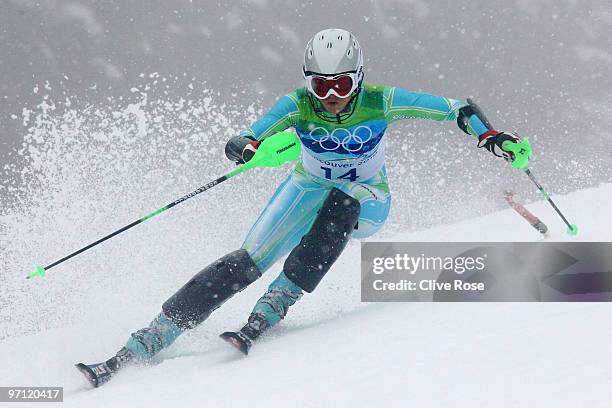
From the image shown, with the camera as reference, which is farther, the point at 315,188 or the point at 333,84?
the point at 315,188

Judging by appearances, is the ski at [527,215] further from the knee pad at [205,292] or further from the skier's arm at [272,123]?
the knee pad at [205,292]

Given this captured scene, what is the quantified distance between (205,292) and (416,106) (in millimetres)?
1470

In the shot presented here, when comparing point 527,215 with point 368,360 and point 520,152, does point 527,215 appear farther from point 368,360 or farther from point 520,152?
point 368,360

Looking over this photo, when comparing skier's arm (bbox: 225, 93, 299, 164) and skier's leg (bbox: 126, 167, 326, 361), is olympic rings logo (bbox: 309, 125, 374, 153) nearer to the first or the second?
skier's arm (bbox: 225, 93, 299, 164)

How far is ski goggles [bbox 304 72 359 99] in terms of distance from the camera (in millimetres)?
3693

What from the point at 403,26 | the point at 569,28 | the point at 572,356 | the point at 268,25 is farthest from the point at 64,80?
the point at 572,356

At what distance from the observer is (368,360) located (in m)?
2.59

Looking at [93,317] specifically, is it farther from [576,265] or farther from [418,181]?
[418,181]

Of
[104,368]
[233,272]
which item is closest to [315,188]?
[233,272]

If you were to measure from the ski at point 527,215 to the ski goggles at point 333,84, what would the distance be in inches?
72.1

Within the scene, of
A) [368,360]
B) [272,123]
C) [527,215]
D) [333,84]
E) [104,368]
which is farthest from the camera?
[527,215]

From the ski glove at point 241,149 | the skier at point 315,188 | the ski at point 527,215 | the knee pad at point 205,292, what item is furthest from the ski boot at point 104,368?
the ski at point 527,215

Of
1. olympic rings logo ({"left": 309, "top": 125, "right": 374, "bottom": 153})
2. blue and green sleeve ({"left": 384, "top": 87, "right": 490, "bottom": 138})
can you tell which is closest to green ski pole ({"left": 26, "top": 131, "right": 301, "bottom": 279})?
olympic rings logo ({"left": 309, "top": 125, "right": 374, "bottom": 153})

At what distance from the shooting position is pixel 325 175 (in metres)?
4.06
